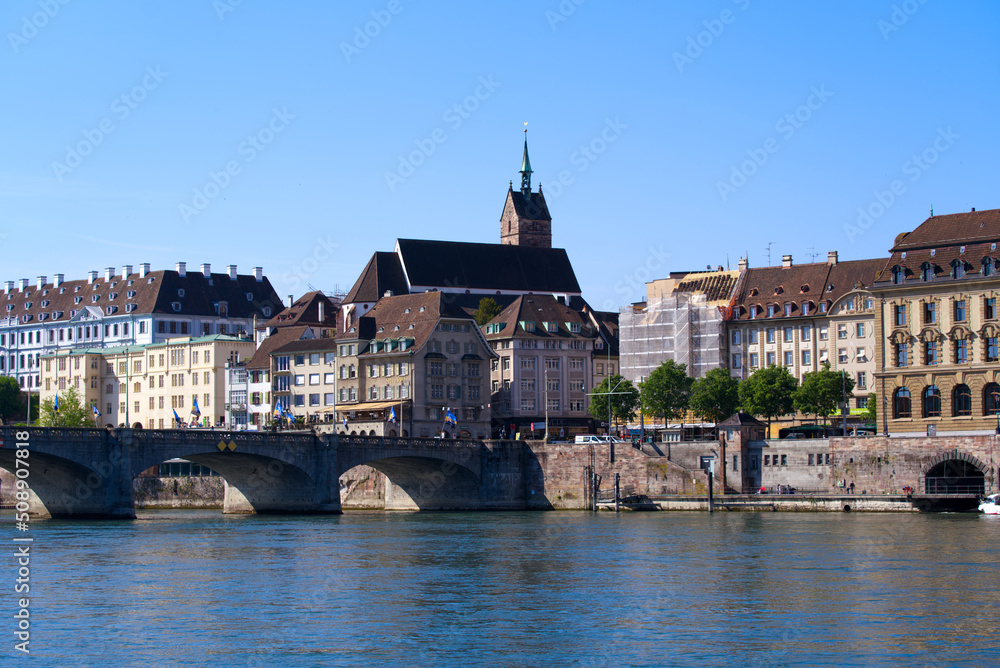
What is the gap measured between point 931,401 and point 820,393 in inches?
746

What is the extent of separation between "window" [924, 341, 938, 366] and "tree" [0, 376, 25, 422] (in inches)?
3856

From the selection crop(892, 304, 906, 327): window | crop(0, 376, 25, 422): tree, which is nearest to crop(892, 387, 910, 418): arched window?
crop(892, 304, 906, 327): window

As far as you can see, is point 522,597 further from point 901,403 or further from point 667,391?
point 667,391

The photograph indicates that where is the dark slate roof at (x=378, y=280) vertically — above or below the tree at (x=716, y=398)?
above

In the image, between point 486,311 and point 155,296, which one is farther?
point 155,296

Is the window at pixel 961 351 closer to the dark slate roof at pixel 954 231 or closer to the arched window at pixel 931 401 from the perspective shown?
the arched window at pixel 931 401

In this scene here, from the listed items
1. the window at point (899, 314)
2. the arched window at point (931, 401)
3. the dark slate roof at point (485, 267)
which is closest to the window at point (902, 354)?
the window at point (899, 314)

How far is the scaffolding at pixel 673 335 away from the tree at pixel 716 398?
1155cm

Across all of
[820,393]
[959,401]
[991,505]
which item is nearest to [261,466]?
[991,505]

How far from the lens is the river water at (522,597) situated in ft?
134

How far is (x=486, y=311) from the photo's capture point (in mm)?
157125

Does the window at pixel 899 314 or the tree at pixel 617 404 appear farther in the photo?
the tree at pixel 617 404

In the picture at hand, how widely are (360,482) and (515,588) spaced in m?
62.2

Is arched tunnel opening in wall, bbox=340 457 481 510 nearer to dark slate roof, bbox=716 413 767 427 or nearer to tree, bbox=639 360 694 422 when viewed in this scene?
dark slate roof, bbox=716 413 767 427
